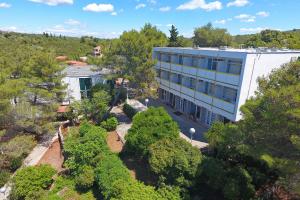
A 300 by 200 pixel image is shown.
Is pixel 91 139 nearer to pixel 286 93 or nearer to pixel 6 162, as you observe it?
pixel 6 162

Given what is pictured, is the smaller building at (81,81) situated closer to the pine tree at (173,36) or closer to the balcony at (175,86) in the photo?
the balcony at (175,86)

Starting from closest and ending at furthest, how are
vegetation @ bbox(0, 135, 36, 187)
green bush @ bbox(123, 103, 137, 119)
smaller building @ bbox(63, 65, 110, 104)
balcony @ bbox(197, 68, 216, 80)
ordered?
vegetation @ bbox(0, 135, 36, 187), balcony @ bbox(197, 68, 216, 80), green bush @ bbox(123, 103, 137, 119), smaller building @ bbox(63, 65, 110, 104)

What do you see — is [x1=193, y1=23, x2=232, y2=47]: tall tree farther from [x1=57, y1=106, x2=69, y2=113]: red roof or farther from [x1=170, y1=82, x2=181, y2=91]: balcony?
[x1=57, y1=106, x2=69, y2=113]: red roof

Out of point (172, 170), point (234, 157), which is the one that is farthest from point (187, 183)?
→ point (234, 157)

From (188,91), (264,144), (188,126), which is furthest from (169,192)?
(188,91)

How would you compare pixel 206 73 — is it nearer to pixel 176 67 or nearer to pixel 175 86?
pixel 176 67

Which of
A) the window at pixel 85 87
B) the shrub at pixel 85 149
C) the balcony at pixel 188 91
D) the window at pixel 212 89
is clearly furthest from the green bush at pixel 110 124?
the window at pixel 212 89

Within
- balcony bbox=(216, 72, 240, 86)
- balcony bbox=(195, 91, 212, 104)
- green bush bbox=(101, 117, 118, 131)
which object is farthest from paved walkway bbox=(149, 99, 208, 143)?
green bush bbox=(101, 117, 118, 131)
